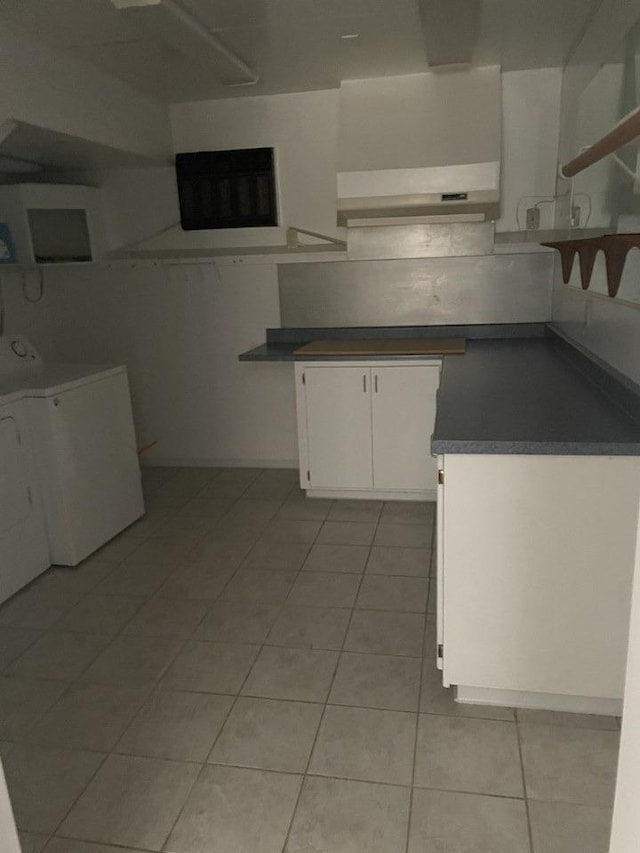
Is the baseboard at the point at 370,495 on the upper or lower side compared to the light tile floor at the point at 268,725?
upper

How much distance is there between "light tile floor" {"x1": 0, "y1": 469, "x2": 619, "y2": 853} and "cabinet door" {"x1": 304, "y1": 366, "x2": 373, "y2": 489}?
63cm

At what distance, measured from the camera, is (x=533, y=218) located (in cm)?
361

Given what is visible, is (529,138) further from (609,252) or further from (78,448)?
(78,448)

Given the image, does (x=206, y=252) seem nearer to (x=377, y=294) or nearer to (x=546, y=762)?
(x=377, y=294)

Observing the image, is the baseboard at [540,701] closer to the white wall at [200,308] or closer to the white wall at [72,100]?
the white wall at [200,308]

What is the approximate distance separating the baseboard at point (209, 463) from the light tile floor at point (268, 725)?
1252 mm

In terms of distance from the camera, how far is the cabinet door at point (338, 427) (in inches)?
138

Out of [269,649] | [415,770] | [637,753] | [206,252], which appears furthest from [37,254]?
[637,753]

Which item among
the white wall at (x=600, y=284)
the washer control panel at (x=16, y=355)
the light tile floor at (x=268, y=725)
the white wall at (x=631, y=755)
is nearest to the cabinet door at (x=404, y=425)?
the light tile floor at (x=268, y=725)

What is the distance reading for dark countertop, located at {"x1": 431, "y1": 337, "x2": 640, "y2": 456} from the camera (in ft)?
5.79

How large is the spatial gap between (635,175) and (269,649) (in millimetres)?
1907

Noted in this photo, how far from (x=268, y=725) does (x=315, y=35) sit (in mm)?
2715

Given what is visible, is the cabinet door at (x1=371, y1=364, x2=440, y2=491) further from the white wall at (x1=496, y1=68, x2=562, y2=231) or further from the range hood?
the white wall at (x1=496, y1=68, x2=562, y2=231)

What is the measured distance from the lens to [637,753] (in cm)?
81
